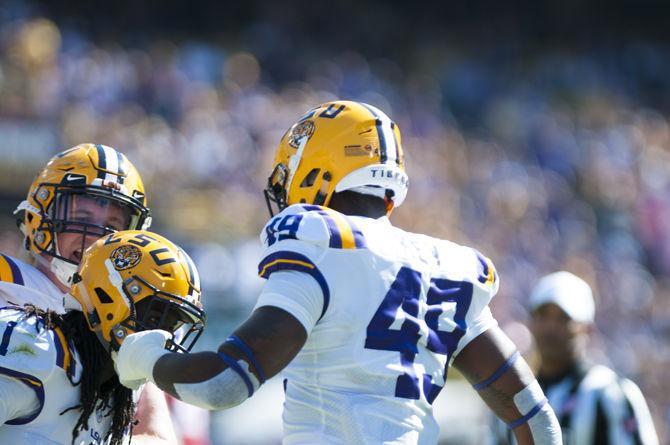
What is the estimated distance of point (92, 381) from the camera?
9.46 feet

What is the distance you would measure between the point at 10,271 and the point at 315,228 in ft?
3.60

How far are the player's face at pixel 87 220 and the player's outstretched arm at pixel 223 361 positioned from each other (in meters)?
0.96

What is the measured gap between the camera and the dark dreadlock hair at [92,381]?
2.87 metres

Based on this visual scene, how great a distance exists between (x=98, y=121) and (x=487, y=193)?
545 cm

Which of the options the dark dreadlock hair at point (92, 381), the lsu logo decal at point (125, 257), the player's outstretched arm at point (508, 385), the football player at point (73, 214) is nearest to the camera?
the dark dreadlock hair at point (92, 381)

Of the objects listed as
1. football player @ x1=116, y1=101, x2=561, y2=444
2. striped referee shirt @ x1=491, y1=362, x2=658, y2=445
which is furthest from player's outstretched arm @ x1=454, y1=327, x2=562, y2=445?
striped referee shirt @ x1=491, y1=362, x2=658, y2=445

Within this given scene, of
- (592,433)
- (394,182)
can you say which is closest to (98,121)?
(592,433)

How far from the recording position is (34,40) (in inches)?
409

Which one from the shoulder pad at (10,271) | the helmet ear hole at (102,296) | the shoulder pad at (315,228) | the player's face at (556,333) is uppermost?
the player's face at (556,333)

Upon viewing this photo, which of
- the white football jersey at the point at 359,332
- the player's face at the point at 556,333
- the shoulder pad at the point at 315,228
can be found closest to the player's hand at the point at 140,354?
the white football jersey at the point at 359,332

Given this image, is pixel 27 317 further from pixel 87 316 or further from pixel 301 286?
pixel 301 286

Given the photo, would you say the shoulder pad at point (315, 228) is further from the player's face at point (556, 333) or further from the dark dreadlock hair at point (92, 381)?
the player's face at point (556, 333)

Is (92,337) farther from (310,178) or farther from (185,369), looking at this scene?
(310,178)

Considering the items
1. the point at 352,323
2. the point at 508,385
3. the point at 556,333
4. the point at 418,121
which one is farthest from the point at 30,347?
the point at 418,121
